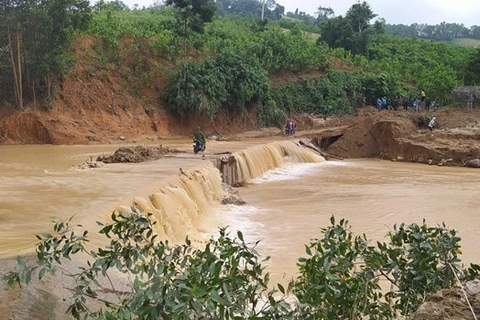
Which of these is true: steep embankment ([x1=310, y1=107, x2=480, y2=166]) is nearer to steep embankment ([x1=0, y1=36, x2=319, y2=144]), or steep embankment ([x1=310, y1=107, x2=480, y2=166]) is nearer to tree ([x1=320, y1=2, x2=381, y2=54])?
steep embankment ([x1=0, y1=36, x2=319, y2=144])

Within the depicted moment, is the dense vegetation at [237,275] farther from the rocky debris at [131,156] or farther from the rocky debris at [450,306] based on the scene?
the rocky debris at [131,156]

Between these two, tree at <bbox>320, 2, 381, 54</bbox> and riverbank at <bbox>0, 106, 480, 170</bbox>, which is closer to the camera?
riverbank at <bbox>0, 106, 480, 170</bbox>

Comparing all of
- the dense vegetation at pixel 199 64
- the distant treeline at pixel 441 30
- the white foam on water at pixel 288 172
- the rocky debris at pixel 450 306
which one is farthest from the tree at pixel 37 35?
the distant treeline at pixel 441 30

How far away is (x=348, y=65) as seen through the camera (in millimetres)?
35125

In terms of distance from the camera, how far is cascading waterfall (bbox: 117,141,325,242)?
10005 millimetres

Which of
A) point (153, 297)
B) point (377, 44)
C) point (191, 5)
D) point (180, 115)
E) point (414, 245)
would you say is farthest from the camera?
point (377, 44)

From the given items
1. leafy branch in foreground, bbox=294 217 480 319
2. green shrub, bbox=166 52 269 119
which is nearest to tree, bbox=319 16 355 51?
green shrub, bbox=166 52 269 119

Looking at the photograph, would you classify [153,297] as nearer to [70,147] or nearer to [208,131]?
[70,147]

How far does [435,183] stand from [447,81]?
50.1 feet

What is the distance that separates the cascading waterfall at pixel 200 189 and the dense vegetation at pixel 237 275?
553 centimetres

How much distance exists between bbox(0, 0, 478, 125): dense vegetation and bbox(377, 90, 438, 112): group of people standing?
103 cm

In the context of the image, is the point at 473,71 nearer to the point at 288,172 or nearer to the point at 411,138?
the point at 411,138

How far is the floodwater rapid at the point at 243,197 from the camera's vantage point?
9.02 meters

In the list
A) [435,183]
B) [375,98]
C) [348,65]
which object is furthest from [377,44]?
[435,183]
